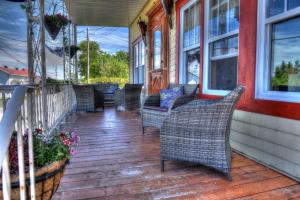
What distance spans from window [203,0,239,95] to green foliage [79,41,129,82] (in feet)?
25.1

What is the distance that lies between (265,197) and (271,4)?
1805 mm

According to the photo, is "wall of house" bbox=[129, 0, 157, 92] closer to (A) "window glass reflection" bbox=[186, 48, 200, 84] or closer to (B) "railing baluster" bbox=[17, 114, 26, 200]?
(A) "window glass reflection" bbox=[186, 48, 200, 84]

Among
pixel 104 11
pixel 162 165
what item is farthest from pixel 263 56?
pixel 104 11

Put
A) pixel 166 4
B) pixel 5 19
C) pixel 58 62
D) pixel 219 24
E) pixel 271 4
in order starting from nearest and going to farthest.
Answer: pixel 271 4, pixel 219 24, pixel 5 19, pixel 166 4, pixel 58 62

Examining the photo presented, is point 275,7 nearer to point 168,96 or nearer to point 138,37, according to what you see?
point 168,96

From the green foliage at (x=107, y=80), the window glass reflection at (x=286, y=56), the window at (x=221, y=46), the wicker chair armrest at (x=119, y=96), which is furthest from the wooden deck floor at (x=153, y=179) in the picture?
the green foliage at (x=107, y=80)

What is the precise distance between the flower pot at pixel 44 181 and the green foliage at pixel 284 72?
6.86 ft

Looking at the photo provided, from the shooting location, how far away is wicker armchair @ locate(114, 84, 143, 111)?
630cm

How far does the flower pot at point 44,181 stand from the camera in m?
1.09

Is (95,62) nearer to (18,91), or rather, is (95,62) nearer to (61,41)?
(61,41)

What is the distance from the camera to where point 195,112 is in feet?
6.34

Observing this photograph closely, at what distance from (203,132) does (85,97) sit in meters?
4.52

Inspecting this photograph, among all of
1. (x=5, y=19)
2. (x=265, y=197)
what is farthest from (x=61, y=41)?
(x=265, y=197)

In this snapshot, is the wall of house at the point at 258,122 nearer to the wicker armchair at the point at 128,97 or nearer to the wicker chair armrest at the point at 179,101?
the wicker chair armrest at the point at 179,101
